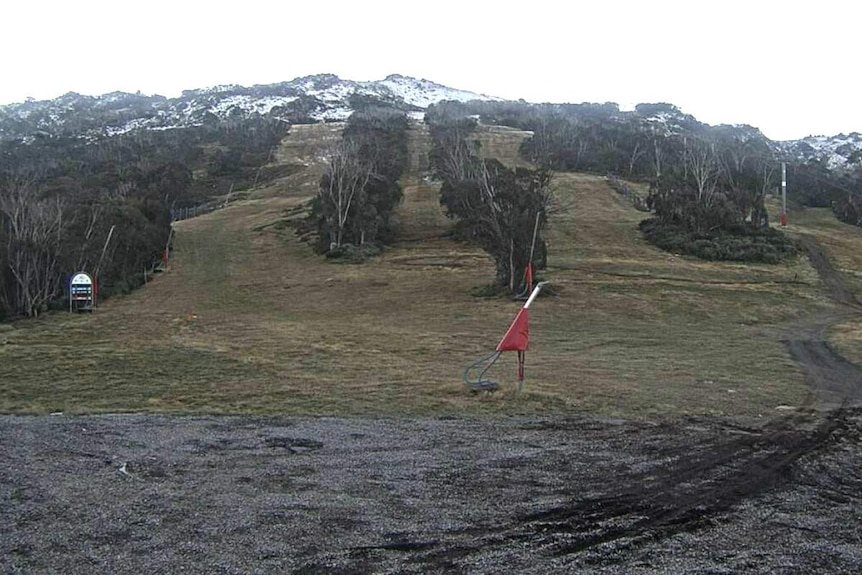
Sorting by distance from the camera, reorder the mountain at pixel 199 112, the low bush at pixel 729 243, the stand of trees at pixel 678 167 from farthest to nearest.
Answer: the mountain at pixel 199 112
the stand of trees at pixel 678 167
the low bush at pixel 729 243

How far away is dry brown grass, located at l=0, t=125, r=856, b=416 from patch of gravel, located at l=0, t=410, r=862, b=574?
113 inches

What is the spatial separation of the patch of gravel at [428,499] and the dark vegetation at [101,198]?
89.6 ft

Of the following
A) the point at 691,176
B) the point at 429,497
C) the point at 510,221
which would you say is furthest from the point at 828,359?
the point at 691,176

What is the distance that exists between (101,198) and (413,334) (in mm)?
34982

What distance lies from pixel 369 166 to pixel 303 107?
10374 centimetres

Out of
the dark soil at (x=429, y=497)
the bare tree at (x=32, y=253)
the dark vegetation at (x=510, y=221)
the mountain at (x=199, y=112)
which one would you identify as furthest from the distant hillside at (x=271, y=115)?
the dark soil at (x=429, y=497)

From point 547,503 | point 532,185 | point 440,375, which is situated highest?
point 532,185

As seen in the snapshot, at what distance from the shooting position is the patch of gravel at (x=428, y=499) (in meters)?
6.20

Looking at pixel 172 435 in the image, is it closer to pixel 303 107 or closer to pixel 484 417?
pixel 484 417

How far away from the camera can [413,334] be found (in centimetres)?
2769

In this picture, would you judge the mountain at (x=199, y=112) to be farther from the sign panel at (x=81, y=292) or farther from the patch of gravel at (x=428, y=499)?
the patch of gravel at (x=428, y=499)

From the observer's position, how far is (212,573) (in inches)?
229

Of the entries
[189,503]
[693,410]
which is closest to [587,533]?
[189,503]

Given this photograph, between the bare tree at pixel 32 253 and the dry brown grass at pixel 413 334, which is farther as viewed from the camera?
the bare tree at pixel 32 253
